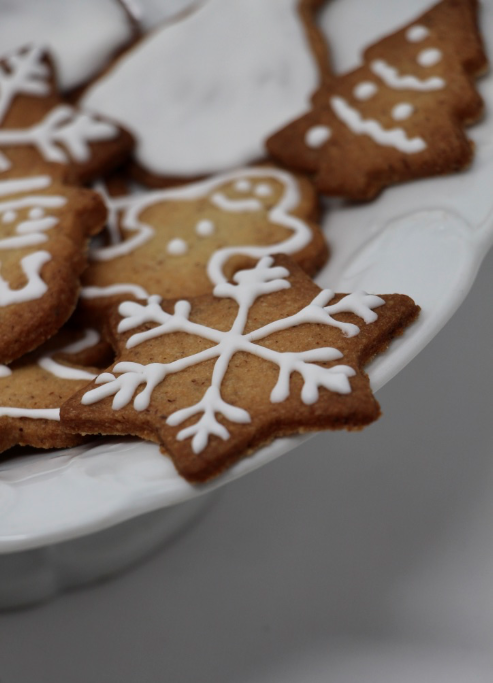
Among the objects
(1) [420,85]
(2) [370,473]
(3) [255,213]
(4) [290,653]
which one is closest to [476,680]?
(4) [290,653]

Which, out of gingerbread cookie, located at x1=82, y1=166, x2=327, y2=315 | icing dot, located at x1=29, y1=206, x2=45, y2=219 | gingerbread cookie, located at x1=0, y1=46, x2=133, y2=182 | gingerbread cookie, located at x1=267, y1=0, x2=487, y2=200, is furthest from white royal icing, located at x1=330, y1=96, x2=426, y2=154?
icing dot, located at x1=29, y1=206, x2=45, y2=219

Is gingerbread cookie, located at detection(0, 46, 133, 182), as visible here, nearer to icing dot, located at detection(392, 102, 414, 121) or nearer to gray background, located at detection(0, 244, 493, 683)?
icing dot, located at detection(392, 102, 414, 121)

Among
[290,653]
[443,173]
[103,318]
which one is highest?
[443,173]

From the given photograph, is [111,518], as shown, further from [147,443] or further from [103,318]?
[103,318]

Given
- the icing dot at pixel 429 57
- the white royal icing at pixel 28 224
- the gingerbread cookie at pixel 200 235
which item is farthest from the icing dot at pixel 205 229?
the icing dot at pixel 429 57

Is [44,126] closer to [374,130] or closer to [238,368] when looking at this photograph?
[374,130]
